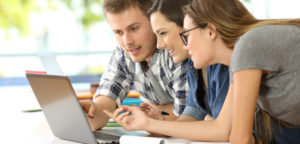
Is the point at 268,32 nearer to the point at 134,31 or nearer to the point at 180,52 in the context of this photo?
the point at 180,52

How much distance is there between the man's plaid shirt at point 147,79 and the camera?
2.01m

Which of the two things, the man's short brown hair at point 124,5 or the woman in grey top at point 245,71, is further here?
the man's short brown hair at point 124,5

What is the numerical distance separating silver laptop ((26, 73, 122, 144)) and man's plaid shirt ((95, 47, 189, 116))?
550 mm

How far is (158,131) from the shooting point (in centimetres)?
152

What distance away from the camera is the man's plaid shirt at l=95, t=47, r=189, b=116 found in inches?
→ 79.2

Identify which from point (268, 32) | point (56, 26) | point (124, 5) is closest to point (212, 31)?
point (268, 32)

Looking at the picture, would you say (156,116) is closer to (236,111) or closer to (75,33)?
(236,111)

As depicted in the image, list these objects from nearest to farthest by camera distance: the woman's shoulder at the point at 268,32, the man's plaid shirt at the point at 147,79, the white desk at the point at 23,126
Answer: the woman's shoulder at the point at 268,32, the white desk at the point at 23,126, the man's plaid shirt at the point at 147,79

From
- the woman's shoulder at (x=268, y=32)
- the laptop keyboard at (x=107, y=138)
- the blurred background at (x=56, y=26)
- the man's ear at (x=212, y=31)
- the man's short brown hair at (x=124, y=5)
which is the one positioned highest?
the blurred background at (x=56, y=26)

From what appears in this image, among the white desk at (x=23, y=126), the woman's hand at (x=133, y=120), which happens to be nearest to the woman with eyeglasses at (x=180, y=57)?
the woman's hand at (x=133, y=120)

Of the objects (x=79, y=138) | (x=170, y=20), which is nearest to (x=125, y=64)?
(x=170, y=20)

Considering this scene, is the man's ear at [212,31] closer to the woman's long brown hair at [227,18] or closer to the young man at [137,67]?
the woman's long brown hair at [227,18]

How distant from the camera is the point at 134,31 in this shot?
2.08 metres

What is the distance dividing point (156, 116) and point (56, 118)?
1.54 ft
